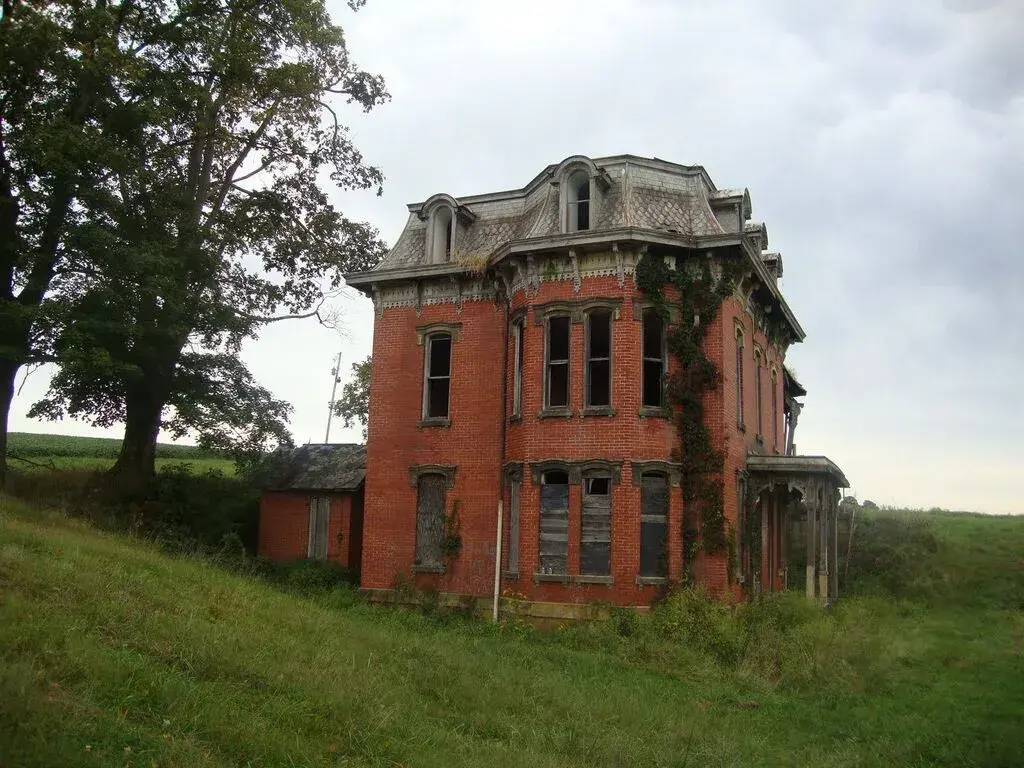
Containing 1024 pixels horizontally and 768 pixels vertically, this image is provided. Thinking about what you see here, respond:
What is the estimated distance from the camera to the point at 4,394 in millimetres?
21609

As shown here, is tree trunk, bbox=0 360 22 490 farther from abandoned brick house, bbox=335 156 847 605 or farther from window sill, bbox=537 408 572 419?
window sill, bbox=537 408 572 419

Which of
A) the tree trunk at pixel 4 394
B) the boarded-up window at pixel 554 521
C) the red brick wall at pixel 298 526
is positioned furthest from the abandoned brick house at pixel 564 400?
the tree trunk at pixel 4 394

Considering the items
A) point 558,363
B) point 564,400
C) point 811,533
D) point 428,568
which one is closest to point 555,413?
point 558,363

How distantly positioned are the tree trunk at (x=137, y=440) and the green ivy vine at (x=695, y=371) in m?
14.5

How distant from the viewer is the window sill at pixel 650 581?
57.8 feet

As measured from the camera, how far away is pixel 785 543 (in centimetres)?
2606

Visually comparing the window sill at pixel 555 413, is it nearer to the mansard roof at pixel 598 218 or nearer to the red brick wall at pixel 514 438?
the red brick wall at pixel 514 438

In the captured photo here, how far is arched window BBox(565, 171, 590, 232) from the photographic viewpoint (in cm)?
1991

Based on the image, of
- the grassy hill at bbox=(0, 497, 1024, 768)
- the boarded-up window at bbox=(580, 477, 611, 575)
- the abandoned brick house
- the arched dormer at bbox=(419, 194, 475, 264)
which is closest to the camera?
the grassy hill at bbox=(0, 497, 1024, 768)

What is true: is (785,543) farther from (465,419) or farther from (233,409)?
(233,409)

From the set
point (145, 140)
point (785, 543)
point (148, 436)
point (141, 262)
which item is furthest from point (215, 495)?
point (785, 543)

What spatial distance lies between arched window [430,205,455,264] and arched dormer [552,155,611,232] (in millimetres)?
3628

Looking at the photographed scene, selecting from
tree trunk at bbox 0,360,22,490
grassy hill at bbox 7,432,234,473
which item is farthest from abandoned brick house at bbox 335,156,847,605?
grassy hill at bbox 7,432,234,473

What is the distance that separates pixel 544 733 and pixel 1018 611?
19534 mm
